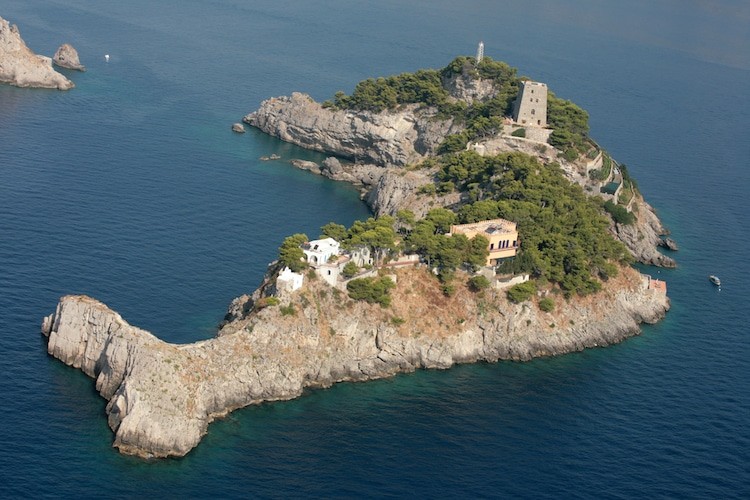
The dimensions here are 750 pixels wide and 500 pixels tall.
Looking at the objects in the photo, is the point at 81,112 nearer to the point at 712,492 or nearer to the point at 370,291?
the point at 370,291

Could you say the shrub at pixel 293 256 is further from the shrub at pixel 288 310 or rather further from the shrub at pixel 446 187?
the shrub at pixel 446 187

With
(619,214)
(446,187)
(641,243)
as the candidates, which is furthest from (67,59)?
(641,243)

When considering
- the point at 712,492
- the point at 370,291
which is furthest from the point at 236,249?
the point at 712,492

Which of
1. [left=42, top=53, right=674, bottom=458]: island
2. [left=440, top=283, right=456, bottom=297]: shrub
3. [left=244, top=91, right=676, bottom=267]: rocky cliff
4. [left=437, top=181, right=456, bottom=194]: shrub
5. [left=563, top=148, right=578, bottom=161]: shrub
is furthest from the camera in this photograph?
[left=563, top=148, right=578, bottom=161]: shrub

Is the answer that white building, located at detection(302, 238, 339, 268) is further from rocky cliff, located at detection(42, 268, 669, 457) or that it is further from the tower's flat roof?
the tower's flat roof

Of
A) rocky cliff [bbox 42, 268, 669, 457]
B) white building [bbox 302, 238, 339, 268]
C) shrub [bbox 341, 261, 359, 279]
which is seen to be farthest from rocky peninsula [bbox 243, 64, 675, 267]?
shrub [bbox 341, 261, 359, 279]

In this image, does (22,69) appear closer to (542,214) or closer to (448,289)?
(542,214)

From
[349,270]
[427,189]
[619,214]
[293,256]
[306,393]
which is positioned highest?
[619,214]
